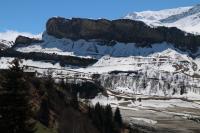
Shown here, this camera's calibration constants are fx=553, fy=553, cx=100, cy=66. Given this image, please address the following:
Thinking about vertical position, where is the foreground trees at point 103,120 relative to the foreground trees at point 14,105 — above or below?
below

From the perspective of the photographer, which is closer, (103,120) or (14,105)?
(14,105)

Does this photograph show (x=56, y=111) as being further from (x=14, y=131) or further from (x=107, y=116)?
(x=14, y=131)

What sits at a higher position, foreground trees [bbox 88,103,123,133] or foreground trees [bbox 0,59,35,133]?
foreground trees [bbox 0,59,35,133]

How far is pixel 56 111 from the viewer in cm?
10406

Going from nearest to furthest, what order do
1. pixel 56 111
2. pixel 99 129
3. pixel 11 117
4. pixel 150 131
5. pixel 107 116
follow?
1. pixel 11 117
2. pixel 56 111
3. pixel 99 129
4. pixel 107 116
5. pixel 150 131

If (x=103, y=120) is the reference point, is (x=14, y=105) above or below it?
above

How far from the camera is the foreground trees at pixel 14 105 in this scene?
20938mm

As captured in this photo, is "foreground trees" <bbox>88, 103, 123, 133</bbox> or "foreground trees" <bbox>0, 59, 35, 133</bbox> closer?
"foreground trees" <bbox>0, 59, 35, 133</bbox>

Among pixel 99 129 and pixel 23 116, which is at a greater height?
pixel 23 116

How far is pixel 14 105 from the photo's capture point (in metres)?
21.1

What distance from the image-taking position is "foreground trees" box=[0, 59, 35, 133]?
20.9 metres

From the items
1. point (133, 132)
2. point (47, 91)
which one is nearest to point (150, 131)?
point (133, 132)

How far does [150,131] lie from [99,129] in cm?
4479

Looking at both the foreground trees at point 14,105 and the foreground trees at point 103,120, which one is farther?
the foreground trees at point 103,120
